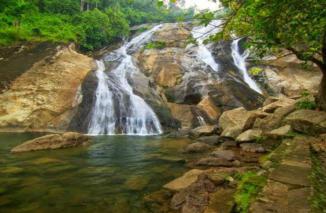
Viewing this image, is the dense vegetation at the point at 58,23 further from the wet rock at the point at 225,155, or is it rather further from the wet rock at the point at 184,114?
the wet rock at the point at 225,155

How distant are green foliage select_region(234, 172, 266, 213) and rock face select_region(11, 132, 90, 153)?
31.4 ft

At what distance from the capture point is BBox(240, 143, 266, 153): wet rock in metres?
11.4

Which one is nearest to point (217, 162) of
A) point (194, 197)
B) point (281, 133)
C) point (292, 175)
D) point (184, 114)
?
point (281, 133)

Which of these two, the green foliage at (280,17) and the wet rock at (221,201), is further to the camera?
the wet rock at (221,201)

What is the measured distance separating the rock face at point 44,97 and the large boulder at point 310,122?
47.1ft

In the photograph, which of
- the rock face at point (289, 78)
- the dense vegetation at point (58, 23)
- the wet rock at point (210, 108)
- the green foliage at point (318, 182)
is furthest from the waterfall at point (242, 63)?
the green foliage at point (318, 182)

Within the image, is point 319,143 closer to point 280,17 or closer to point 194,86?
point 280,17

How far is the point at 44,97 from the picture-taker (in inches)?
865

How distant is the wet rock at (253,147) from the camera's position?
11.4 m

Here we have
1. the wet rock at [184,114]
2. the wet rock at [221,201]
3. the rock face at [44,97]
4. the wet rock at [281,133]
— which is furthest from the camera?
the wet rock at [184,114]

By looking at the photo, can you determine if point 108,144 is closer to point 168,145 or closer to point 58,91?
point 168,145

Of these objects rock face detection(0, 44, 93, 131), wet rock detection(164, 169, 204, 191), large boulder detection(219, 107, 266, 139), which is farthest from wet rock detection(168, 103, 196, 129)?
wet rock detection(164, 169, 204, 191)

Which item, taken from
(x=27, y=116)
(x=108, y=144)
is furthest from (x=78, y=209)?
(x=27, y=116)

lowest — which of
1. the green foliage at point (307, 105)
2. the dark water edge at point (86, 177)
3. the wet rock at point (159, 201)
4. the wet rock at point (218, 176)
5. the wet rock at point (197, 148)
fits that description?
the wet rock at point (159, 201)
